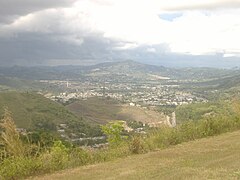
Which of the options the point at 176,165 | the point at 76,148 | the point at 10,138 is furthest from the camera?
the point at 76,148

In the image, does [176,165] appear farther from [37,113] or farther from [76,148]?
[37,113]

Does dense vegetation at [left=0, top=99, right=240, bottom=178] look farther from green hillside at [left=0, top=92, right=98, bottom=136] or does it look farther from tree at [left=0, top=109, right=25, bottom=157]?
green hillside at [left=0, top=92, right=98, bottom=136]

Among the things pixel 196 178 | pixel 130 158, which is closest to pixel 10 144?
pixel 130 158

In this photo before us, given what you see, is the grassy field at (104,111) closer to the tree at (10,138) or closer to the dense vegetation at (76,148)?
the dense vegetation at (76,148)

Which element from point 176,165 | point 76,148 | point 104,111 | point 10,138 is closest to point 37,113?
point 104,111

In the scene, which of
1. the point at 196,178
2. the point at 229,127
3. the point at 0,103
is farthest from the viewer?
the point at 0,103

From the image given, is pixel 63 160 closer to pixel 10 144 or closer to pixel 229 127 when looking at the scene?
pixel 10 144
